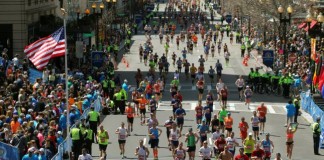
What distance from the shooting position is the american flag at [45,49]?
1142 inches

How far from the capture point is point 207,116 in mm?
37469

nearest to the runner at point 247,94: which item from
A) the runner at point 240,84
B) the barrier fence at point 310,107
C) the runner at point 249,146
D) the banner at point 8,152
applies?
the runner at point 240,84

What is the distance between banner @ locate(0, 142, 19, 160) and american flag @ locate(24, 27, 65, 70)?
2738mm

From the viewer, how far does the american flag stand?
2900 cm

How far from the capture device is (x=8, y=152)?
27625 millimetres

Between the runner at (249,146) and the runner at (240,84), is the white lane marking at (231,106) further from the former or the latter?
the runner at (249,146)

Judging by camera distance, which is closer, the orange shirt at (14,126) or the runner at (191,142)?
the orange shirt at (14,126)

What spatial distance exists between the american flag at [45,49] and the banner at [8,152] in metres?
2.74

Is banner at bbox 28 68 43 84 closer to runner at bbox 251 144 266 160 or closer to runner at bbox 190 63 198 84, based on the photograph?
runner at bbox 190 63 198 84

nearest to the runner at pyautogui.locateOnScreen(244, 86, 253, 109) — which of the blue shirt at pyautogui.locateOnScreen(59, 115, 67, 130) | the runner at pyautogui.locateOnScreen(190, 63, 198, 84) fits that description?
the runner at pyautogui.locateOnScreen(190, 63, 198, 84)

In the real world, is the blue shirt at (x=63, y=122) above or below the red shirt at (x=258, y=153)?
above

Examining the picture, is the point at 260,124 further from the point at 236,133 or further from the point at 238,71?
the point at 238,71

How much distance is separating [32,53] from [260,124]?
12.1 m

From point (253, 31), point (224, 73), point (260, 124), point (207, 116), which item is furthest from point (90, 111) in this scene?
point (253, 31)
